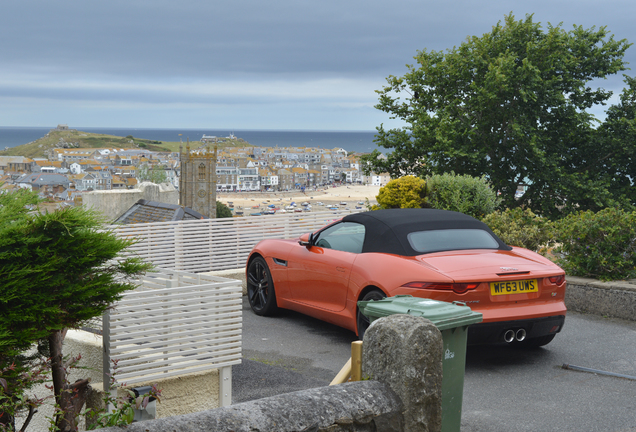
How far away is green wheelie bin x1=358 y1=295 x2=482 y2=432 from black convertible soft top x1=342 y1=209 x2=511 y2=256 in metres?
1.99

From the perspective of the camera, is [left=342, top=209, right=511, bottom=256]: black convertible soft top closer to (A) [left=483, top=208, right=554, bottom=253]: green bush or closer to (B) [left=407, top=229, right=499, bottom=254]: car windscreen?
(B) [left=407, top=229, right=499, bottom=254]: car windscreen

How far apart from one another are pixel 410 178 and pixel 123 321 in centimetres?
942

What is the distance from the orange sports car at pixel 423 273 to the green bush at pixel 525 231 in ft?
11.6

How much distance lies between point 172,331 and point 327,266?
250 centimetres

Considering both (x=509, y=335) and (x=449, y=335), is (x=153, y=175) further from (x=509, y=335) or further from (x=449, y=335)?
(x=449, y=335)

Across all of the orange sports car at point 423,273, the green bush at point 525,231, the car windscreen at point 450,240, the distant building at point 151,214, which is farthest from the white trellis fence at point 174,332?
the distant building at point 151,214

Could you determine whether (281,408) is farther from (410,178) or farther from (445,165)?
(445,165)

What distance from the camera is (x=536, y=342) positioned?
691 centimetres

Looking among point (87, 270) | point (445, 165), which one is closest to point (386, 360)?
point (87, 270)

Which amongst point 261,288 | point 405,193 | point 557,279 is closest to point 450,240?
point 557,279

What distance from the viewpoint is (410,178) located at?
13.3 m

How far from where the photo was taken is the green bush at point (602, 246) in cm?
859

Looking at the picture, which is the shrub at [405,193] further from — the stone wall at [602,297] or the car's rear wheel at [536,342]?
the car's rear wheel at [536,342]

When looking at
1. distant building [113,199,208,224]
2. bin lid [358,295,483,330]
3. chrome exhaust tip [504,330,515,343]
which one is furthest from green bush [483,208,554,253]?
distant building [113,199,208,224]
